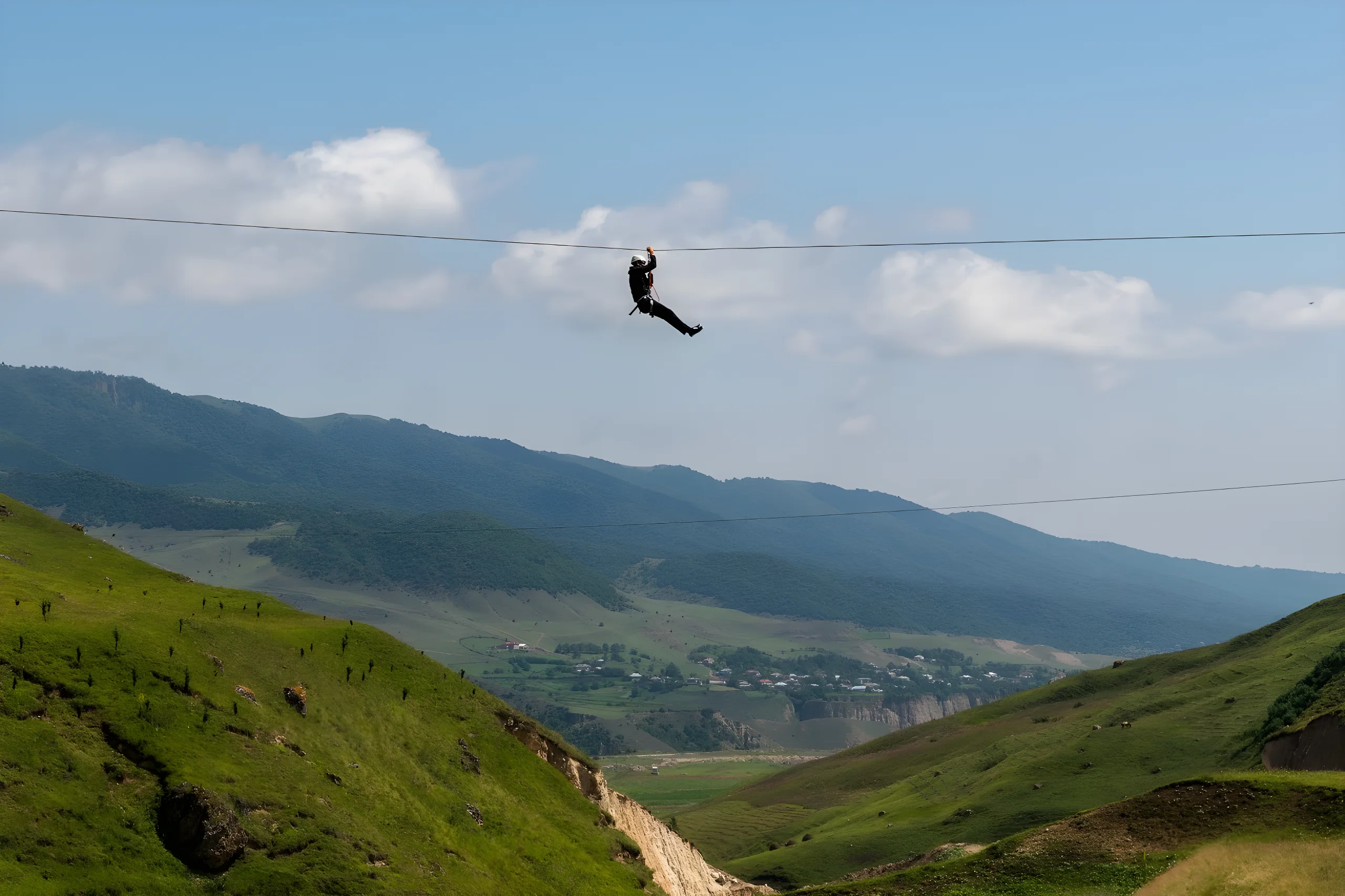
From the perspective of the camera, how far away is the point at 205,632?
5434 centimetres

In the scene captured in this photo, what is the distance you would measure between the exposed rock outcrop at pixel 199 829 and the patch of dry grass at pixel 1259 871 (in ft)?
116

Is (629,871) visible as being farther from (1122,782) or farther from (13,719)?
(1122,782)

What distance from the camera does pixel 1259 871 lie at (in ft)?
137

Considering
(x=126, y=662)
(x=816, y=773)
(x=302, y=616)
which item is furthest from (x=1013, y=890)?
(x=816, y=773)

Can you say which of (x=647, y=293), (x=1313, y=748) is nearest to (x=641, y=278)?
(x=647, y=293)

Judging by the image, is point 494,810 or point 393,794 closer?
point 393,794

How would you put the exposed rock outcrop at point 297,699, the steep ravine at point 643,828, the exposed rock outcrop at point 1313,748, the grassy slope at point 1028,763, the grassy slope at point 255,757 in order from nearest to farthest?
1. the grassy slope at point 255,757
2. the exposed rock outcrop at point 297,699
3. the exposed rock outcrop at point 1313,748
4. the steep ravine at point 643,828
5. the grassy slope at point 1028,763

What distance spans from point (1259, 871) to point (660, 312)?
102 ft

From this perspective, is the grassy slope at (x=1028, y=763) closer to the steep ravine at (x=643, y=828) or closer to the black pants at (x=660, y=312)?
the steep ravine at (x=643, y=828)

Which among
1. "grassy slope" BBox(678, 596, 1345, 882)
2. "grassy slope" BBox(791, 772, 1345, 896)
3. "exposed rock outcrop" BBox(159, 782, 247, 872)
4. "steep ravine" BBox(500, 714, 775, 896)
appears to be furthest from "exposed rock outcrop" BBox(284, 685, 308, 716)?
"grassy slope" BBox(678, 596, 1345, 882)

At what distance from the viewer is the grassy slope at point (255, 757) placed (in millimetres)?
40594

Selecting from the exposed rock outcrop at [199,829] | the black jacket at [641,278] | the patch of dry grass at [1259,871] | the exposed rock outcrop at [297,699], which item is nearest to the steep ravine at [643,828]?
the exposed rock outcrop at [297,699]

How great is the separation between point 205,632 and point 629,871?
80.6 ft

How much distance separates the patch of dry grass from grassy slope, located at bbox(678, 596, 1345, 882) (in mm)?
38819
